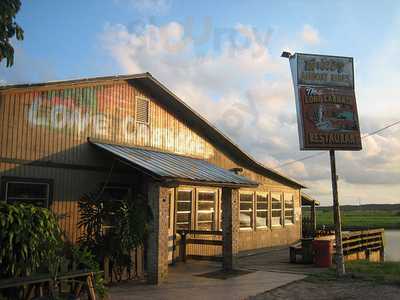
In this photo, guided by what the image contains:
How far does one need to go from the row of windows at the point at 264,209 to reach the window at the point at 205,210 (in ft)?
7.57

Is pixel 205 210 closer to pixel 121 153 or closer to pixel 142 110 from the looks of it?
pixel 142 110

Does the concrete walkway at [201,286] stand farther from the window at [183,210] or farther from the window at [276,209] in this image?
the window at [276,209]

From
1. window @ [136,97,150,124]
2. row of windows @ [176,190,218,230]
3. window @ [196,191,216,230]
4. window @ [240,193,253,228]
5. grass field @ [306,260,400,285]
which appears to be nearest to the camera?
grass field @ [306,260,400,285]

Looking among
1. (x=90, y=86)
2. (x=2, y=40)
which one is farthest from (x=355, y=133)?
(x=2, y=40)

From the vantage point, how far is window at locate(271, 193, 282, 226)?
22.5 meters

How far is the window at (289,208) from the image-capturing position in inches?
937

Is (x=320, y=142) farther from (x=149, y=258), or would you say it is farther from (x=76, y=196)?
(x=76, y=196)

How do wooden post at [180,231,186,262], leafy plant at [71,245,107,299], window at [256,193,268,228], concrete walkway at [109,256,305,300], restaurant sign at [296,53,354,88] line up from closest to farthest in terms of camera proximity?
leafy plant at [71,245,107,299]
concrete walkway at [109,256,305,300]
restaurant sign at [296,53,354,88]
wooden post at [180,231,186,262]
window at [256,193,268,228]

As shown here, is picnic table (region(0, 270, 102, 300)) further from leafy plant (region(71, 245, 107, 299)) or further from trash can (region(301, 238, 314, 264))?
trash can (region(301, 238, 314, 264))

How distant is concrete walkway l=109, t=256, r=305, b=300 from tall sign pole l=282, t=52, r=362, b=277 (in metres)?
2.77

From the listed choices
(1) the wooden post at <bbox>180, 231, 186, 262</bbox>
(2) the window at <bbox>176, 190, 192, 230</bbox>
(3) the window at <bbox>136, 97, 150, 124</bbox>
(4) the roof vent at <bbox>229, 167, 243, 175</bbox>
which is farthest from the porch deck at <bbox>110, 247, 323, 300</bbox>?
(3) the window at <bbox>136, 97, 150, 124</bbox>

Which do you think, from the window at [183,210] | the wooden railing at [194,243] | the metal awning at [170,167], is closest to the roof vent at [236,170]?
the window at [183,210]

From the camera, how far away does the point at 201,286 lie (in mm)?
11711

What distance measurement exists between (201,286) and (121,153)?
4216 mm
